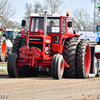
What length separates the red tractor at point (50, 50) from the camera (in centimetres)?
1108

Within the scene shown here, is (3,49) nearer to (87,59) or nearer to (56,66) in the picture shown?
(87,59)

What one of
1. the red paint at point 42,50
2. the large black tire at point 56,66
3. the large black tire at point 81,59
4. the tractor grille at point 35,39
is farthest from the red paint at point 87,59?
the tractor grille at point 35,39

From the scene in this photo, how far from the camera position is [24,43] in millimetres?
12164

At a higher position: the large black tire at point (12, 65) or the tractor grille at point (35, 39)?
the tractor grille at point (35, 39)

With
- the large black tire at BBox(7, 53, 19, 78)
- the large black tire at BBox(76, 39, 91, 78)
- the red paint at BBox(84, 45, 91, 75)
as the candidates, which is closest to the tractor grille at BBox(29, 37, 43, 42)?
the large black tire at BBox(7, 53, 19, 78)

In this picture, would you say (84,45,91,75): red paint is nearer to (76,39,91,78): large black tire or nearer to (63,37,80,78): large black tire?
(76,39,91,78): large black tire

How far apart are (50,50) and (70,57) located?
76cm

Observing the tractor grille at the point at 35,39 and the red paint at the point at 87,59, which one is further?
the red paint at the point at 87,59

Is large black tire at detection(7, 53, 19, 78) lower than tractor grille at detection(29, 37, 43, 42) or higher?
lower

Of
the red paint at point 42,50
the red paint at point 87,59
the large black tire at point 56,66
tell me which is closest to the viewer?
the large black tire at point 56,66

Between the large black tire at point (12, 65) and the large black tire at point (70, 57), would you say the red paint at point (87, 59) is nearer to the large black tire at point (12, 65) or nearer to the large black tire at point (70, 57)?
the large black tire at point (70, 57)

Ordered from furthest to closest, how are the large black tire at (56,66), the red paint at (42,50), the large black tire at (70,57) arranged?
the large black tire at (70,57) < the red paint at (42,50) < the large black tire at (56,66)

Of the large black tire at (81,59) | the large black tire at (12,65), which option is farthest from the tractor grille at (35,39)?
the large black tire at (81,59)

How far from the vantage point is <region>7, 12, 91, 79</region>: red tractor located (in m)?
11.1
